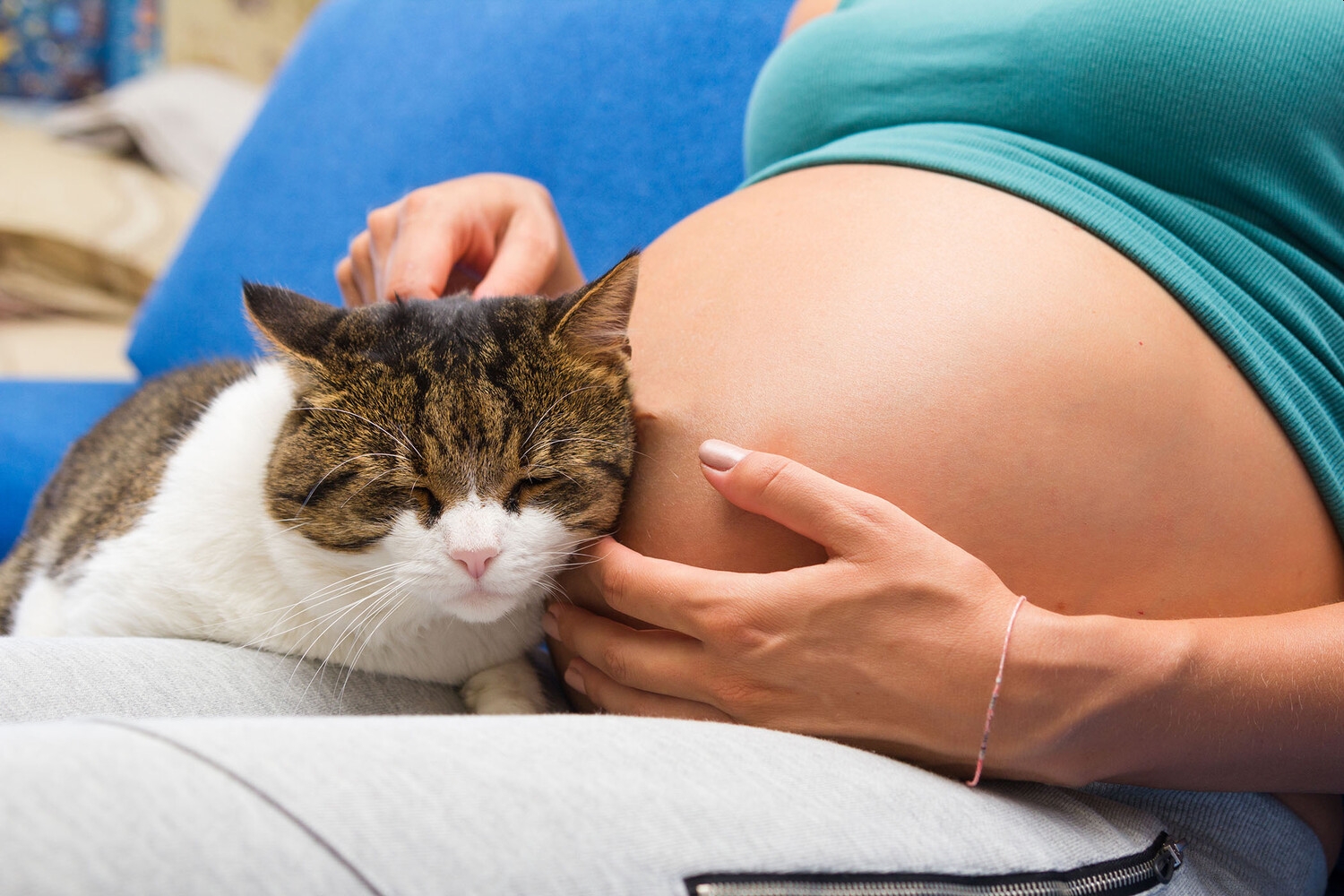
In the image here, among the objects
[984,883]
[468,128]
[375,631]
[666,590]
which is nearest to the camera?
[984,883]

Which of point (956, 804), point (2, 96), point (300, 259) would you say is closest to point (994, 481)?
point (956, 804)

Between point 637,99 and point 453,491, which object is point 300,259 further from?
point 453,491

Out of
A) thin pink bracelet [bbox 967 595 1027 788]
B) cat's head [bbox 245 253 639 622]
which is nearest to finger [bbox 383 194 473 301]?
cat's head [bbox 245 253 639 622]

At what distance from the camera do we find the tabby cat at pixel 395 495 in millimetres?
787

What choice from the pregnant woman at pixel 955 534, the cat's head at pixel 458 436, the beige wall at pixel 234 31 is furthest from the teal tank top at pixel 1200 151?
the beige wall at pixel 234 31

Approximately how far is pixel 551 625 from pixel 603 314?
300mm

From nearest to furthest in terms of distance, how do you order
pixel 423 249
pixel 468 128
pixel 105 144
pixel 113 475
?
pixel 423 249 < pixel 113 475 < pixel 468 128 < pixel 105 144

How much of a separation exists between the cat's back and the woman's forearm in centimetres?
89

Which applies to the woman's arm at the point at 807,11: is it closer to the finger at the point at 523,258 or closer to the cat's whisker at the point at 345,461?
the finger at the point at 523,258

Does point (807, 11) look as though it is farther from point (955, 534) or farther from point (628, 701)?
point (628, 701)

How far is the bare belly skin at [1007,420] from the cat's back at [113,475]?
58 cm

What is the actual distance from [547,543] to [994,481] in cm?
38

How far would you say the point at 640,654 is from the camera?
2.46ft

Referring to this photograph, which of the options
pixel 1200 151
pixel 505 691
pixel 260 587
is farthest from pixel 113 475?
pixel 1200 151
